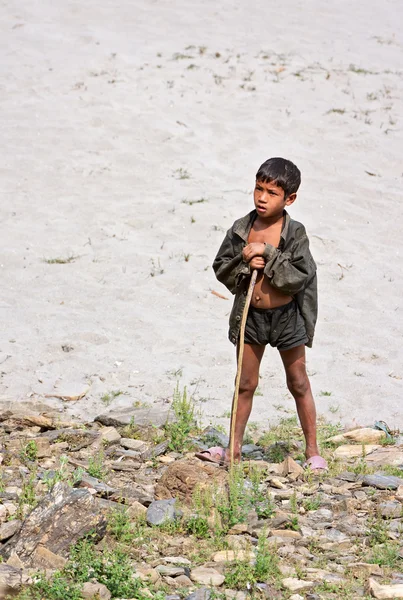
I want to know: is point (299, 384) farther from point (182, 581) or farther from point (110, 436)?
point (182, 581)

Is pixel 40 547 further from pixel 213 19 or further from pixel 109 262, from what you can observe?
pixel 213 19

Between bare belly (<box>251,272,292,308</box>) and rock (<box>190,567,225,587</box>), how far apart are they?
151 cm

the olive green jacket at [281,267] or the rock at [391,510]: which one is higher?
the olive green jacket at [281,267]

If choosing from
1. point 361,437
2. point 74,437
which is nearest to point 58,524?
point 74,437

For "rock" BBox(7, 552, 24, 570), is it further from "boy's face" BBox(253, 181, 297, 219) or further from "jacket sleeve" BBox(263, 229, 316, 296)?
"boy's face" BBox(253, 181, 297, 219)

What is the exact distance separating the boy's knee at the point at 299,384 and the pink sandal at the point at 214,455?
0.54 meters

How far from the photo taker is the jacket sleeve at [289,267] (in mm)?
4254

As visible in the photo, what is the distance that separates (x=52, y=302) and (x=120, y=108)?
4.36 meters

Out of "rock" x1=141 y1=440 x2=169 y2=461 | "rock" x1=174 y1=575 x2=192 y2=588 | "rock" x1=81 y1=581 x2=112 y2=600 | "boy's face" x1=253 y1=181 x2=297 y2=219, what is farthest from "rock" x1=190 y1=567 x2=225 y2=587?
"boy's face" x1=253 y1=181 x2=297 y2=219

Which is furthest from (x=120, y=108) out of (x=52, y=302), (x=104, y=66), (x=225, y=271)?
(x=225, y=271)

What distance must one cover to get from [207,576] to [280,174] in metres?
2.00

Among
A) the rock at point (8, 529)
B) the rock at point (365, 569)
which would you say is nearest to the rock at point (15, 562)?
the rock at point (8, 529)

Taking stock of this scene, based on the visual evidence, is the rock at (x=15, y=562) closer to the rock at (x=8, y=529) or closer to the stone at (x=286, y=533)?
the rock at (x=8, y=529)

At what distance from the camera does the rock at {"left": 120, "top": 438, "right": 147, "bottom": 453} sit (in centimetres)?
498
